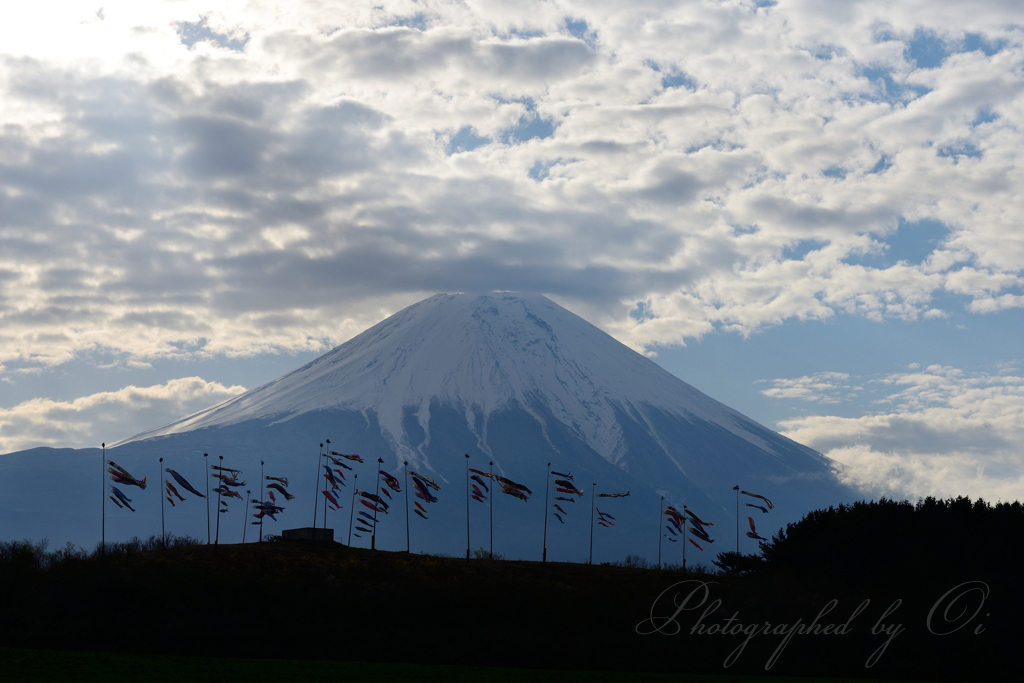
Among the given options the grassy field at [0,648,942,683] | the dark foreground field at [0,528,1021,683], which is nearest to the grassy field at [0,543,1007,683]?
the dark foreground field at [0,528,1021,683]

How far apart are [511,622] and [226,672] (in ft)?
91.6

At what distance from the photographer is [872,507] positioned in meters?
74.2

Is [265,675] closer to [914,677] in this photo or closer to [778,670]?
[778,670]

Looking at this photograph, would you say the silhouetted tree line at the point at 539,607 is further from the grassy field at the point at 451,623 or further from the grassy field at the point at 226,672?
the grassy field at the point at 226,672

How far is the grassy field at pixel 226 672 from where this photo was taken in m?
27.3

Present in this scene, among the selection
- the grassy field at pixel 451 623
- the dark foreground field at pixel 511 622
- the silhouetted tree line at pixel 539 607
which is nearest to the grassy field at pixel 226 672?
the grassy field at pixel 451 623

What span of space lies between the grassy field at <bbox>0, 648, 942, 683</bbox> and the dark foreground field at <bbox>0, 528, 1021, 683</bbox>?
12.4 metres

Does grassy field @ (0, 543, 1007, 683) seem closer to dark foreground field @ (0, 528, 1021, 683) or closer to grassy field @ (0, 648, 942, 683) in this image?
dark foreground field @ (0, 528, 1021, 683)

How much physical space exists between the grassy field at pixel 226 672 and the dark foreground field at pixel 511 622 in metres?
12.4

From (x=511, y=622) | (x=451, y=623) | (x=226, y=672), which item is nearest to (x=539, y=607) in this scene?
(x=511, y=622)

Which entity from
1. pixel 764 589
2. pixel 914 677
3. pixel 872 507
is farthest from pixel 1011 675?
pixel 872 507

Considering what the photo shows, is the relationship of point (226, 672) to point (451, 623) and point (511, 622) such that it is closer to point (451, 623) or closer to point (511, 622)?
point (451, 623)

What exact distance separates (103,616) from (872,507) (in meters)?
53.5

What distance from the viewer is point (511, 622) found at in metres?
55.2
